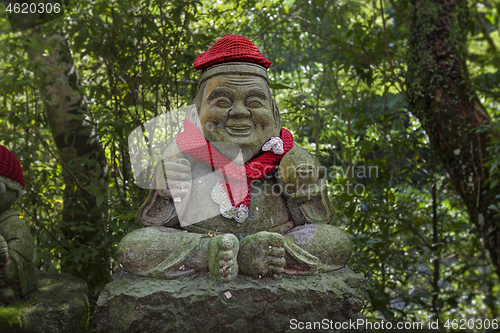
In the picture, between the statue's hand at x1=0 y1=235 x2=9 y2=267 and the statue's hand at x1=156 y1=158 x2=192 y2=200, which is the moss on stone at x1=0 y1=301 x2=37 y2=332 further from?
the statue's hand at x1=156 y1=158 x2=192 y2=200

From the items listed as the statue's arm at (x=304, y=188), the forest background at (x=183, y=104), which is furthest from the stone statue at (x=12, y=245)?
the statue's arm at (x=304, y=188)

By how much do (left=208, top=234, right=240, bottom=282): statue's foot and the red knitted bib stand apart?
0.34m

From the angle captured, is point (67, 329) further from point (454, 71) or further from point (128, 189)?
point (454, 71)

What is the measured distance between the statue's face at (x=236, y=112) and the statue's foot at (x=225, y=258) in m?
0.59

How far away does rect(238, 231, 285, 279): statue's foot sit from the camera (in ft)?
6.87

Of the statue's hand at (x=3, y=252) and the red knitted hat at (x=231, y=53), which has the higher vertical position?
the red knitted hat at (x=231, y=53)

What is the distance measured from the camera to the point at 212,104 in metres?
2.45

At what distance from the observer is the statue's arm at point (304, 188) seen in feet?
7.82

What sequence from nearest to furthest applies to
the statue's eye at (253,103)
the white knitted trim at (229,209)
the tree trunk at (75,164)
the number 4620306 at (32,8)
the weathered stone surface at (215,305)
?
the weathered stone surface at (215,305) → the white knitted trim at (229,209) → the statue's eye at (253,103) → the number 4620306 at (32,8) → the tree trunk at (75,164)

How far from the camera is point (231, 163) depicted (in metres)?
2.46

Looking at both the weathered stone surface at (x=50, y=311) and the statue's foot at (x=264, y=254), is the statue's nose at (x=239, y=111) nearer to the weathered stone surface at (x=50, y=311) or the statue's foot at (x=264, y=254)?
the statue's foot at (x=264, y=254)

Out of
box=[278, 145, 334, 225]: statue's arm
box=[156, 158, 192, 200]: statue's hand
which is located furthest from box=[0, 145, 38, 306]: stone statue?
box=[278, 145, 334, 225]: statue's arm

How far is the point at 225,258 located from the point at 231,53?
1.20 m

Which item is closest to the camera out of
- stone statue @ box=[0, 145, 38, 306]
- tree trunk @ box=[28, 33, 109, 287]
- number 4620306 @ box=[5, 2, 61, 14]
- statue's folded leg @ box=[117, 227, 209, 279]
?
statue's folded leg @ box=[117, 227, 209, 279]
